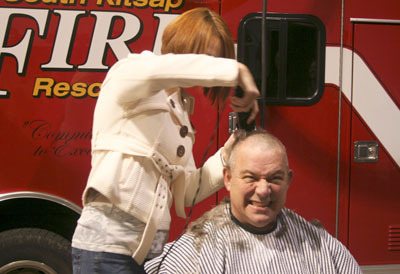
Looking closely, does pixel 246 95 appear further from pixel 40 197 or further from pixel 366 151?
pixel 366 151

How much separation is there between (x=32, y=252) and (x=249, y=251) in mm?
1833

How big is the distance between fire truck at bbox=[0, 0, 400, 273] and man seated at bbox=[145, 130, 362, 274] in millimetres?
1287

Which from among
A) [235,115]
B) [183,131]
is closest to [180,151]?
→ [183,131]

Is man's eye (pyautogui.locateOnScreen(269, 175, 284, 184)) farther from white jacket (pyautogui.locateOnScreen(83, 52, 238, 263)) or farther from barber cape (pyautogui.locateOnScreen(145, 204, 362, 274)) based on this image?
white jacket (pyautogui.locateOnScreen(83, 52, 238, 263))

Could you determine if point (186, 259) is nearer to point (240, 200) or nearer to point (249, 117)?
point (240, 200)

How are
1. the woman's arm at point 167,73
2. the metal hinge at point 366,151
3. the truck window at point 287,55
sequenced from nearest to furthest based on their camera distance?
the woman's arm at point 167,73, the truck window at point 287,55, the metal hinge at point 366,151

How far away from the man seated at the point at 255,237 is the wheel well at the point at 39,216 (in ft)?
4.95

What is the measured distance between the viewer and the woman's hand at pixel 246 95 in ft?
5.60

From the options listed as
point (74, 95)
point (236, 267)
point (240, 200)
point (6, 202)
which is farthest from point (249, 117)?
point (6, 202)

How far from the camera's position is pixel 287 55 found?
3562mm

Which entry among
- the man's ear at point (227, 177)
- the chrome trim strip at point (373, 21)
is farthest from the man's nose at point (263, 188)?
the chrome trim strip at point (373, 21)

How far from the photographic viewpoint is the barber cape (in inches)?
74.7

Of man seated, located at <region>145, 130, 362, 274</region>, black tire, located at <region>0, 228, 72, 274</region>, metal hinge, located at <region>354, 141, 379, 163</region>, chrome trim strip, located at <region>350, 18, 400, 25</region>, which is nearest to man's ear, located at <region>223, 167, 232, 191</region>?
man seated, located at <region>145, 130, 362, 274</region>

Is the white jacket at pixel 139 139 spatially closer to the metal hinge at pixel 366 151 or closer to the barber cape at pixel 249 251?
the barber cape at pixel 249 251
